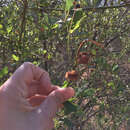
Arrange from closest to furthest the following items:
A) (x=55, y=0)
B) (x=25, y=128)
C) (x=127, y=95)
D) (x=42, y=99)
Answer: (x=25, y=128) < (x=42, y=99) < (x=55, y=0) < (x=127, y=95)

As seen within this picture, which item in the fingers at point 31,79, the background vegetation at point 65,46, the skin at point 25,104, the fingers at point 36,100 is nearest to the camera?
the skin at point 25,104

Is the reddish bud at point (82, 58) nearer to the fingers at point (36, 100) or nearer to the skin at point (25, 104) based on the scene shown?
the skin at point (25, 104)

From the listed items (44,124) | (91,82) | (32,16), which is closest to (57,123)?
(91,82)

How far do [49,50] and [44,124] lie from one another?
1124 millimetres

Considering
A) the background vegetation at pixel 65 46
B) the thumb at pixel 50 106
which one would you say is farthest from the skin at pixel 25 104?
the background vegetation at pixel 65 46

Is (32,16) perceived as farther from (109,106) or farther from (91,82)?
(109,106)

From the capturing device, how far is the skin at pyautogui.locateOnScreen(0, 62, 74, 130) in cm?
128

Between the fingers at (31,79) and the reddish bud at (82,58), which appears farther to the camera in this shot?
the fingers at (31,79)

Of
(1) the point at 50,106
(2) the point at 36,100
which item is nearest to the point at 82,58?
(1) the point at 50,106

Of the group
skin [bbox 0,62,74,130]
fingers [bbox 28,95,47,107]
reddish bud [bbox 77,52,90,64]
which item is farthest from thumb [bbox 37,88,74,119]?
reddish bud [bbox 77,52,90,64]

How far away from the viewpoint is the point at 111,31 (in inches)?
97.3

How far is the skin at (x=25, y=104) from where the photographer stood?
1.28 meters

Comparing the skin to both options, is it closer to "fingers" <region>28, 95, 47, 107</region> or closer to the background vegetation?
"fingers" <region>28, 95, 47, 107</region>

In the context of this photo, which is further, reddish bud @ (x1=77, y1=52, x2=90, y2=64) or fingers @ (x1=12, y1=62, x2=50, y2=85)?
fingers @ (x1=12, y1=62, x2=50, y2=85)
